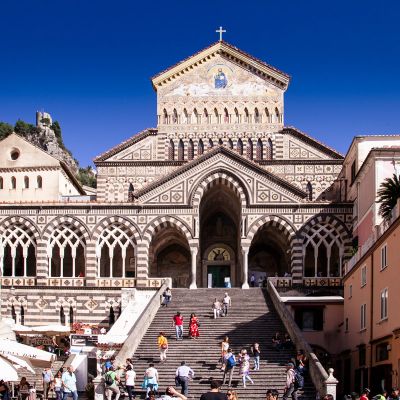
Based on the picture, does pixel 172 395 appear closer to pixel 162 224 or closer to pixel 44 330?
pixel 44 330

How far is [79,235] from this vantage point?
55812mm

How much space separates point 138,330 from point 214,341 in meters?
3.45

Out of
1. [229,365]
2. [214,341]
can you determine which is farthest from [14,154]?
[229,365]

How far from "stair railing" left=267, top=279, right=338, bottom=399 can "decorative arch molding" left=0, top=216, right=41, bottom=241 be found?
15819 mm

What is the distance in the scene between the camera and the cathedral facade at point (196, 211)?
54750 mm

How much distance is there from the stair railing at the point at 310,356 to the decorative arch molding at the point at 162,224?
7.92 meters

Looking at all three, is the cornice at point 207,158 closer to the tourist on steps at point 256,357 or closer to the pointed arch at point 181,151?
the pointed arch at point 181,151

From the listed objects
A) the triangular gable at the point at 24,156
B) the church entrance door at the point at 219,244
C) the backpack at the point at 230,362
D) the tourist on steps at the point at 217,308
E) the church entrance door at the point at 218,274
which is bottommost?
the backpack at the point at 230,362

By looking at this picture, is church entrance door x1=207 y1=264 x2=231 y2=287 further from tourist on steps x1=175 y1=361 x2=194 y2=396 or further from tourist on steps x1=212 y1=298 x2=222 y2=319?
tourist on steps x1=175 y1=361 x2=194 y2=396

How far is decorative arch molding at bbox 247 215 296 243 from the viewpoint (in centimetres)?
5472

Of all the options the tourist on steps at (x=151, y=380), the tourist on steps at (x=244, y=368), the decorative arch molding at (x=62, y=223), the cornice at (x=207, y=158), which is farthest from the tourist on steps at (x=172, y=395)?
the decorative arch molding at (x=62, y=223)

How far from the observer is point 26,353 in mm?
34188

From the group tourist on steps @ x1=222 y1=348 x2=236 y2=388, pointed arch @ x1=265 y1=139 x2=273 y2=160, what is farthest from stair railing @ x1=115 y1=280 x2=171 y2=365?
pointed arch @ x1=265 y1=139 x2=273 y2=160

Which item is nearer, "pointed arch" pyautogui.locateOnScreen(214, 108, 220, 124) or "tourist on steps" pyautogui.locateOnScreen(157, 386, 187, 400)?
"tourist on steps" pyautogui.locateOnScreen(157, 386, 187, 400)
